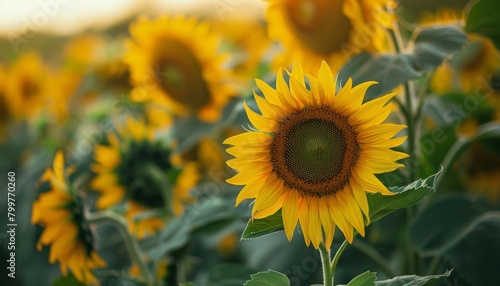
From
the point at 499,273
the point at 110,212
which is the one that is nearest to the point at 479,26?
the point at 499,273

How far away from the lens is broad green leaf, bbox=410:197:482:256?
82 centimetres

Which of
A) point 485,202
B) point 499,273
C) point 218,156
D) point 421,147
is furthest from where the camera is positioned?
point 218,156

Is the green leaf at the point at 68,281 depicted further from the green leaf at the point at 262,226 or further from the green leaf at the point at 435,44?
the green leaf at the point at 435,44

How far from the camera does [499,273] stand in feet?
2.57

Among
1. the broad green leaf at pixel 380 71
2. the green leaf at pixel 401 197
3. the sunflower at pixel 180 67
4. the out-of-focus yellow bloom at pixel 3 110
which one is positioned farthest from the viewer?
the out-of-focus yellow bloom at pixel 3 110

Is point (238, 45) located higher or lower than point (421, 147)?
higher

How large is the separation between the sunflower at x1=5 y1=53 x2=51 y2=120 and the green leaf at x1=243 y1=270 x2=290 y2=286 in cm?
140

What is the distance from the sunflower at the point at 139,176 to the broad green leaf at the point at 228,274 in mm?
227

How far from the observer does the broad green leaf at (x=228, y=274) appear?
2.82 feet

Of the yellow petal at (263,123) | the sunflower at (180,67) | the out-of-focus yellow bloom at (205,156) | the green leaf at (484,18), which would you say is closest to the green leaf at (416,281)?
the yellow petal at (263,123)

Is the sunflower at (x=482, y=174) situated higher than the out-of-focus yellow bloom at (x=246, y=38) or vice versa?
the out-of-focus yellow bloom at (x=246, y=38)

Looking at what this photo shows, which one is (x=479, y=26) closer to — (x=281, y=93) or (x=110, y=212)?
(x=281, y=93)

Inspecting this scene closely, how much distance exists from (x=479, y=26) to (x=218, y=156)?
2.23 feet

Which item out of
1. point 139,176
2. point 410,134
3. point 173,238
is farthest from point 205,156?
point 410,134
